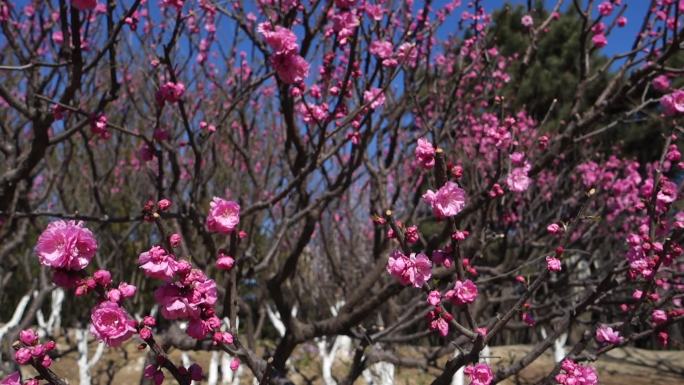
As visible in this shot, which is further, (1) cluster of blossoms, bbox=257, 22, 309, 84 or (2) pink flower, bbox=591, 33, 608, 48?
(2) pink flower, bbox=591, 33, 608, 48

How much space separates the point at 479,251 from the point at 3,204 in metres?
3.13

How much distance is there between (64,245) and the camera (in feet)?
5.07

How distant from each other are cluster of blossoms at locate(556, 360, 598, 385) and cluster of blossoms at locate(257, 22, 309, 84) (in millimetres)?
1739

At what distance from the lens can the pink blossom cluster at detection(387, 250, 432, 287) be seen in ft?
6.18

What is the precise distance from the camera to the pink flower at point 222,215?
199 cm

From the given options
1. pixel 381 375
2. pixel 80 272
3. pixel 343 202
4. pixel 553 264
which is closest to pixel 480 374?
pixel 553 264

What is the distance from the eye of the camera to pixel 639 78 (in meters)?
3.81

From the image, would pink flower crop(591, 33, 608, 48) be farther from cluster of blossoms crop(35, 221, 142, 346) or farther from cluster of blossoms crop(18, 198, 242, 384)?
cluster of blossoms crop(35, 221, 142, 346)

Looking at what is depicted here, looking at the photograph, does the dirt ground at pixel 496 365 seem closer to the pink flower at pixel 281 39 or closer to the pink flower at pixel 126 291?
the pink flower at pixel 281 39

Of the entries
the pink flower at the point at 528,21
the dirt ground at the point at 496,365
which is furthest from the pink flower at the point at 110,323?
the dirt ground at the point at 496,365

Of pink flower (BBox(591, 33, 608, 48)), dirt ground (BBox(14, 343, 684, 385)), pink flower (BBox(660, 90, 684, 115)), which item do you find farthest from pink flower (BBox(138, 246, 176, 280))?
dirt ground (BBox(14, 343, 684, 385))

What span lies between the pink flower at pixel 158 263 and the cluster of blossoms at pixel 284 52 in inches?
47.0

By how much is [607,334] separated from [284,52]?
1.94m

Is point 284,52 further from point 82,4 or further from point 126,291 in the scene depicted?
point 126,291
